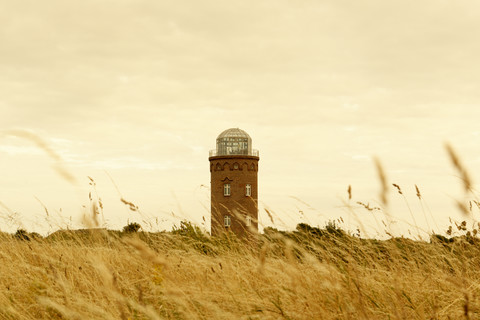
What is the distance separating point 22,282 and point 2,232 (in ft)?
7.28

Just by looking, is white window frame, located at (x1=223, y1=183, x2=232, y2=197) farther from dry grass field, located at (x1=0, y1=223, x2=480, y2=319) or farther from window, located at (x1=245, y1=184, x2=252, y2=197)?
dry grass field, located at (x1=0, y1=223, x2=480, y2=319)

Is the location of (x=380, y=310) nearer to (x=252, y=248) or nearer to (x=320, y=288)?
(x=320, y=288)

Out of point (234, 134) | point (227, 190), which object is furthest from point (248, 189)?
point (234, 134)

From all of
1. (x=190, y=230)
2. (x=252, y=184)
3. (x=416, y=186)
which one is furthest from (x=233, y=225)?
(x=416, y=186)

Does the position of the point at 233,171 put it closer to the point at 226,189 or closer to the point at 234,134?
the point at 226,189

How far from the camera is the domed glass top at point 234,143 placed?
42406 millimetres

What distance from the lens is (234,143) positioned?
1679 inches

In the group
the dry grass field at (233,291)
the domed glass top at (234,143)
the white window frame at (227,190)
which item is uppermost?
the domed glass top at (234,143)

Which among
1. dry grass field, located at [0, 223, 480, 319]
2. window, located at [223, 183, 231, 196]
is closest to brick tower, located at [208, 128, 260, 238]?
window, located at [223, 183, 231, 196]

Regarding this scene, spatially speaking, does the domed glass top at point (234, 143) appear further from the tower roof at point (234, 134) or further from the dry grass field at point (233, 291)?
the dry grass field at point (233, 291)

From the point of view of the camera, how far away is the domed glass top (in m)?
42.4

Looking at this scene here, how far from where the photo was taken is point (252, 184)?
42094mm

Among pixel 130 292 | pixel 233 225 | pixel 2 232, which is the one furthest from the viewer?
pixel 233 225

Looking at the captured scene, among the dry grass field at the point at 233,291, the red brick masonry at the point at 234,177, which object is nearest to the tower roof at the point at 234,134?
the red brick masonry at the point at 234,177
